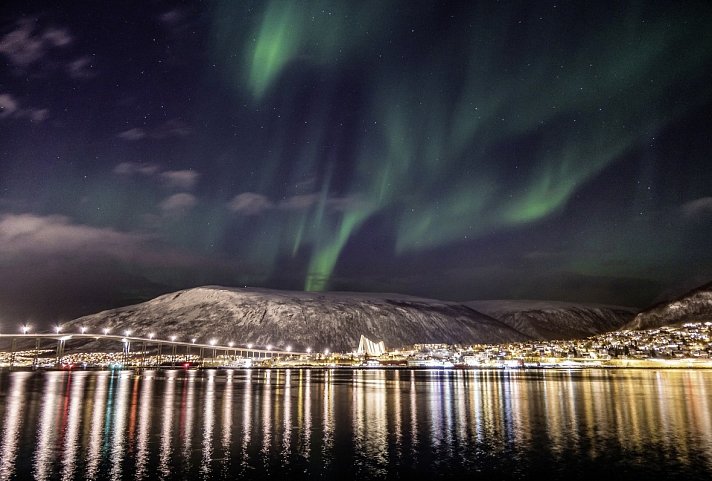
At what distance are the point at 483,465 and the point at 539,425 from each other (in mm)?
18182

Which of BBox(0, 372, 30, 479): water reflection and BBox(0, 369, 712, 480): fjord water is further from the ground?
BBox(0, 372, 30, 479): water reflection

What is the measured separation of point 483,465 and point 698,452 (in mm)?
14386

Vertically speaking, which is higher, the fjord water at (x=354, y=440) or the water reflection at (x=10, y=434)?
the water reflection at (x=10, y=434)

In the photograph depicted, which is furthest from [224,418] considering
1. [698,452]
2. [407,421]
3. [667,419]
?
[667,419]

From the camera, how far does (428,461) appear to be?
105 ft

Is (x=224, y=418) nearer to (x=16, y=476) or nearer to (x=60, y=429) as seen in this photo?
(x=60, y=429)

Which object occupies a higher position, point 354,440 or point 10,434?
point 10,434

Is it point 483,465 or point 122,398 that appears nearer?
point 483,465

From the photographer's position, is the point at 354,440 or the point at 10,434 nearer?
the point at 354,440

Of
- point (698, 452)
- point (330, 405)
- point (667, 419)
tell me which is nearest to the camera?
point (698, 452)

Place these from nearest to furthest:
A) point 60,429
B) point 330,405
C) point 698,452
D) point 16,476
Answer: point 16,476, point 698,452, point 60,429, point 330,405

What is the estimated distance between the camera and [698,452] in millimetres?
34281

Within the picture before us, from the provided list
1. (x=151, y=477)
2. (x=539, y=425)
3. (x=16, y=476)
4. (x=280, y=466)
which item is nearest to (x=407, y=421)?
A: (x=539, y=425)

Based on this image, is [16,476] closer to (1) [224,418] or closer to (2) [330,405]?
(1) [224,418]
